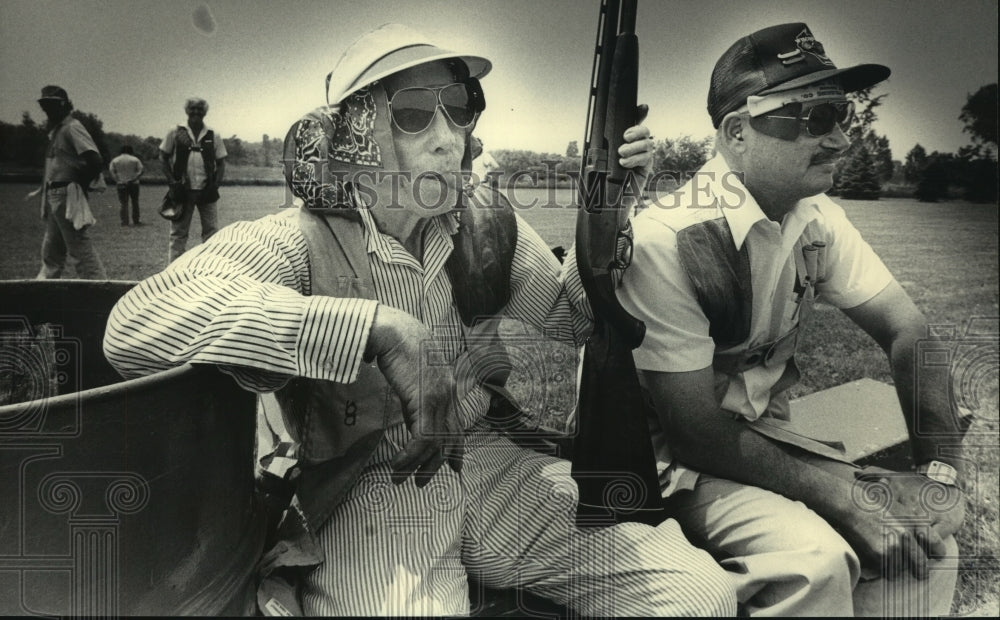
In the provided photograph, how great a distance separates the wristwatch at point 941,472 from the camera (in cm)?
250

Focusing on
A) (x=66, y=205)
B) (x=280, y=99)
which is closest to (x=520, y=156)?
(x=280, y=99)

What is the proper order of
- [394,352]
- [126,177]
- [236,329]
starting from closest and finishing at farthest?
[236,329] < [394,352] < [126,177]

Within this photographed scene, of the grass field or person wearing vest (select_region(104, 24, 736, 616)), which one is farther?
the grass field

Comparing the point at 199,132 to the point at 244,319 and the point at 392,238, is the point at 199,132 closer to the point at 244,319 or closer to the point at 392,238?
the point at 392,238

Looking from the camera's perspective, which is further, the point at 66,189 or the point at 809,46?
the point at 66,189

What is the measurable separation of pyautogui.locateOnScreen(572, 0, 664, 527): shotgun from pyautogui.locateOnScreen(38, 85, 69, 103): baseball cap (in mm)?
1956

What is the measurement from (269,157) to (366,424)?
1072 mm

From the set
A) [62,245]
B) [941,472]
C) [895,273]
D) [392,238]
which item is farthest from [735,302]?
[62,245]

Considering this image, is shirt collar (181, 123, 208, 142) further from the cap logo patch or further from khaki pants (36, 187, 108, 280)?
the cap logo patch

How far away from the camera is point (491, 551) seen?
2.19 meters

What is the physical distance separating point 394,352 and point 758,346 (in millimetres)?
1348

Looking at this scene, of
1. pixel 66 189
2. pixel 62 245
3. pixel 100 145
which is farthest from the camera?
pixel 62 245

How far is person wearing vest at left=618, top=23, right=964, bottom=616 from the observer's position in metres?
2.23

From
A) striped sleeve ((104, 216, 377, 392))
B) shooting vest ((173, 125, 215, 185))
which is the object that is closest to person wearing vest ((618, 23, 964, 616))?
striped sleeve ((104, 216, 377, 392))
